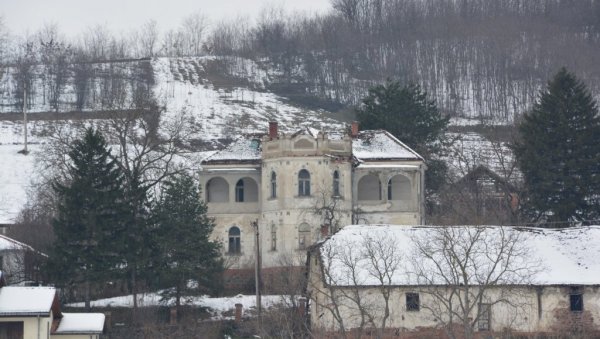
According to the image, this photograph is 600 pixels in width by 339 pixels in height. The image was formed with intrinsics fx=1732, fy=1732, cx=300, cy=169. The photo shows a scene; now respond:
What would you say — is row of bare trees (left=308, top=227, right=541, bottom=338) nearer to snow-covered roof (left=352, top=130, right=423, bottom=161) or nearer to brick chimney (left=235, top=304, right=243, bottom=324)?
brick chimney (left=235, top=304, right=243, bottom=324)

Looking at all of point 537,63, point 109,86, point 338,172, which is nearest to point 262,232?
point 338,172

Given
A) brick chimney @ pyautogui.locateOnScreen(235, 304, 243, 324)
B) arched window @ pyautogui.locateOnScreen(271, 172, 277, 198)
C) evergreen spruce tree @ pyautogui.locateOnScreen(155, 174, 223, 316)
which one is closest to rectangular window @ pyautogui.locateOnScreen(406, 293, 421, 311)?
brick chimney @ pyautogui.locateOnScreen(235, 304, 243, 324)

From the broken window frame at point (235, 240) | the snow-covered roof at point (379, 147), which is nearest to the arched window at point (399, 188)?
the snow-covered roof at point (379, 147)

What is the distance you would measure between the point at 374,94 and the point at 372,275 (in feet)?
103

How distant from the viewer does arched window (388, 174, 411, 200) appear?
84.5 m

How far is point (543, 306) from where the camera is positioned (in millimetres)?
65875

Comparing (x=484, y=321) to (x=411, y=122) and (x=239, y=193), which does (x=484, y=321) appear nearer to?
(x=239, y=193)

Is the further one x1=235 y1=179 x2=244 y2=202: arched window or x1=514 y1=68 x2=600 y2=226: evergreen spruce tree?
x1=235 y1=179 x2=244 y2=202: arched window

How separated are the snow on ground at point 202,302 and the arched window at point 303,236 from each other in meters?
6.34

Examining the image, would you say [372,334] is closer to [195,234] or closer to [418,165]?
[195,234]

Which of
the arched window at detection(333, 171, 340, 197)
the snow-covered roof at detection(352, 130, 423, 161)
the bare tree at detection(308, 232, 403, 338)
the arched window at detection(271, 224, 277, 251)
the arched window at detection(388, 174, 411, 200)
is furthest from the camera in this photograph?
the arched window at detection(388, 174, 411, 200)

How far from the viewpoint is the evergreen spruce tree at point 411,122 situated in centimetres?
9181

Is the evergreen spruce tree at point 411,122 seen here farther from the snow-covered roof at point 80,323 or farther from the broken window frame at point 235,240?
the snow-covered roof at point 80,323

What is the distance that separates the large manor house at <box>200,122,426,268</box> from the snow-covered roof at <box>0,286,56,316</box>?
738 inches
